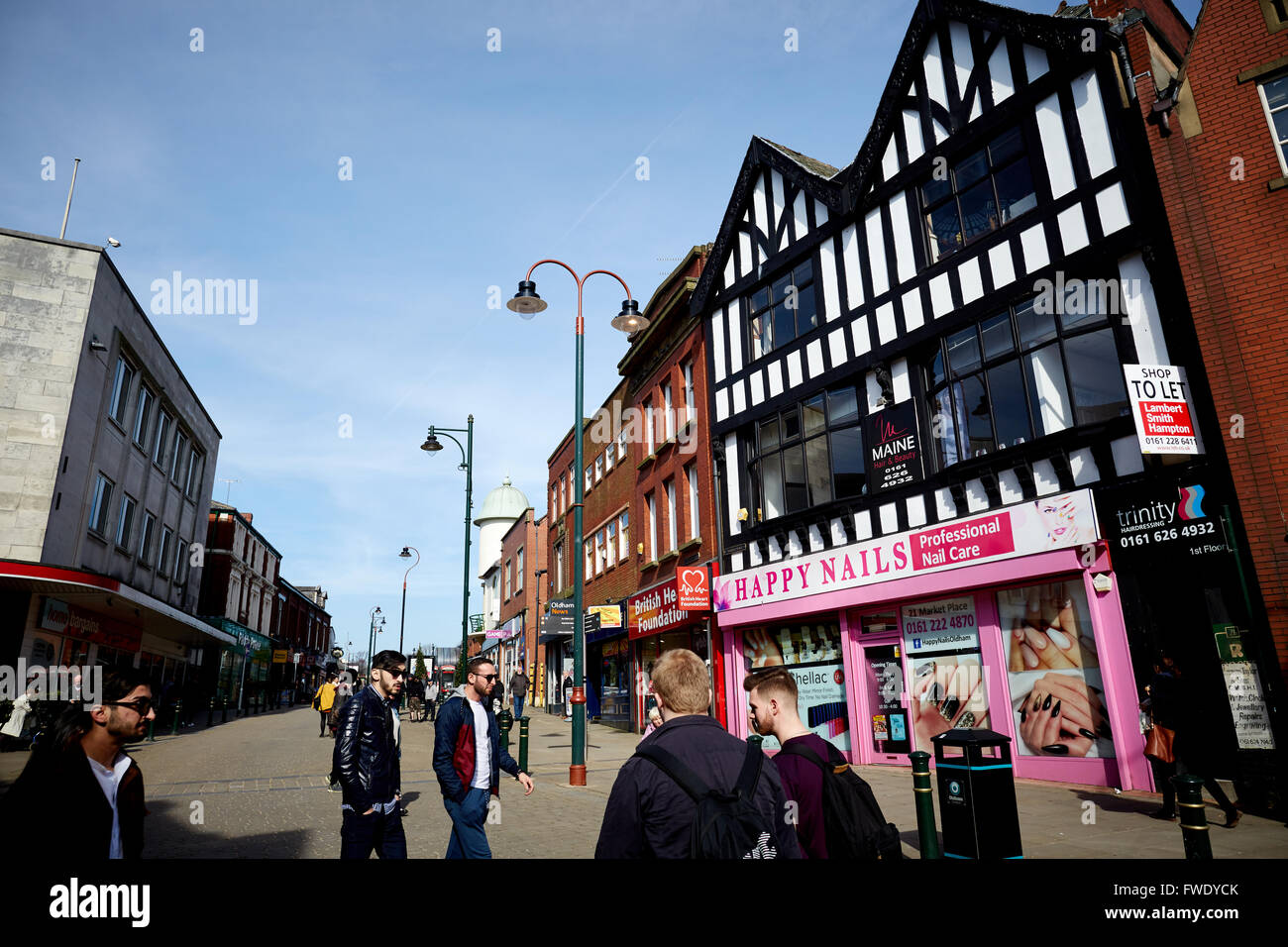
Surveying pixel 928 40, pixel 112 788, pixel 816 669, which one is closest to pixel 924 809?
pixel 112 788

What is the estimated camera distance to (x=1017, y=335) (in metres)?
12.2

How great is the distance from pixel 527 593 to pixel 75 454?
24592 millimetres

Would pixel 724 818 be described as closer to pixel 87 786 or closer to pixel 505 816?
pixel 87 786

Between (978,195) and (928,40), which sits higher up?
(928,40)

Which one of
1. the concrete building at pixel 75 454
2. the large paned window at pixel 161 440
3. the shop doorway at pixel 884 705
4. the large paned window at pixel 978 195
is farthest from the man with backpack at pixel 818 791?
the large paned window at pixel 161 440

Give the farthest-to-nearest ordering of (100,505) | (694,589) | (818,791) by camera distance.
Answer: (100,505)
(694,589)
(818,791)

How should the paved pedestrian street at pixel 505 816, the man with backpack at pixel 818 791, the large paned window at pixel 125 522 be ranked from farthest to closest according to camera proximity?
the large paned window at pixel 125 522 → the paved pedestrian street at pixel 505 816 → the man with backpack at pixel 818 791

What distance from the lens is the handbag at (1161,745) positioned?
8.43 m

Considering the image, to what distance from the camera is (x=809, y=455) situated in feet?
53.3

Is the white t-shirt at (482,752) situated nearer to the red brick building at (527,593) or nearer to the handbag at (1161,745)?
the handbag at (1161,745)

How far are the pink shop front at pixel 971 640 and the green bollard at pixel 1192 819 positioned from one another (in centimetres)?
644

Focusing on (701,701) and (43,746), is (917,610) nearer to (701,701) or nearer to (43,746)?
(701,701)
